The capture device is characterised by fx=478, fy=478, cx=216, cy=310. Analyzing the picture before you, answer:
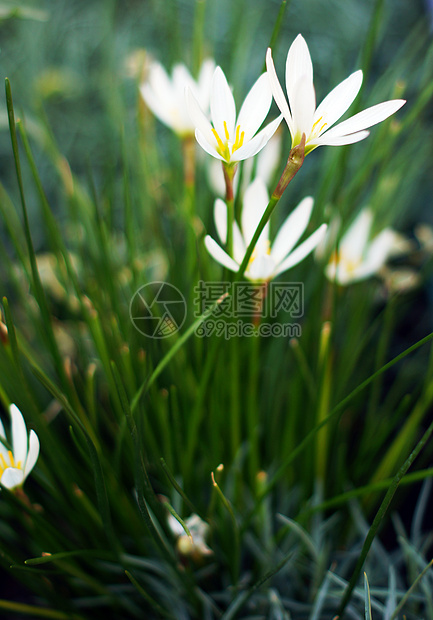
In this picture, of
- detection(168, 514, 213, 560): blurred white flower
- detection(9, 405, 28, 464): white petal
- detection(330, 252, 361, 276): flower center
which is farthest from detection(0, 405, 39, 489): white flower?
detection(330, 252, 361, 276): flower center

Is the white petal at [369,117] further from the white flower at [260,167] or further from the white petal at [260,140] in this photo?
the white flower at [260,167]

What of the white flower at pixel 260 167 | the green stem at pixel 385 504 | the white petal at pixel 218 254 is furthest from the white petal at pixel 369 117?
the white flower at pixel 260 167

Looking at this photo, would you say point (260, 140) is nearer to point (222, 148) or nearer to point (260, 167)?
point (222, 148)

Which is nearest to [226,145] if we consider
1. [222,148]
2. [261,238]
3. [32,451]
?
[222,148]

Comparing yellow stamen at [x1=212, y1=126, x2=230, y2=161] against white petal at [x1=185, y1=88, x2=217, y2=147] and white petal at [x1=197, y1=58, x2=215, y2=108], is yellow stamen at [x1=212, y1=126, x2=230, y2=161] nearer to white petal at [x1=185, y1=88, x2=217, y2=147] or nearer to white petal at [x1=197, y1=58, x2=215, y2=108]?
white petal at [x1=185, y1=88, x2=217, y2=147]

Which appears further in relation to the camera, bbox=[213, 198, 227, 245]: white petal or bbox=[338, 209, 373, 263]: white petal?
bbox=[338, 209, 373, 263]: white petal

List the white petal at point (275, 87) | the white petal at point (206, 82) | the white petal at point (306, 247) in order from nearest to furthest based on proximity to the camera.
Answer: the white petal at point (275, 87) → the white petal at point (306, 247) → the white petal at point (206, 82)
